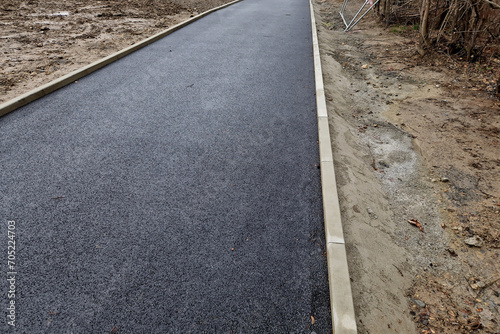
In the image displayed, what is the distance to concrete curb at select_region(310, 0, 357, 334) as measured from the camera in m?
2.10

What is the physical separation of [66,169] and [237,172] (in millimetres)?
2133

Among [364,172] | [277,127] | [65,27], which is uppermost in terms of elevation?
[65,27]

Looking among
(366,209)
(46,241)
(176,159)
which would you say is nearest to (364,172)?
(366,209)

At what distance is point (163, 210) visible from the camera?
9.87 feet

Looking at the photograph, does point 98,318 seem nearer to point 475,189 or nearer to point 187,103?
point 187,103

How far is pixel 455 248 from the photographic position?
119 inches

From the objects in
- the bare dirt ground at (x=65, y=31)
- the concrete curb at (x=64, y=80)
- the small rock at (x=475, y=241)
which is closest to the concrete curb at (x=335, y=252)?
the small rock at (x=475, y=241)

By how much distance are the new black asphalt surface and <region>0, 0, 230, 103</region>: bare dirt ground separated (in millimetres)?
1466

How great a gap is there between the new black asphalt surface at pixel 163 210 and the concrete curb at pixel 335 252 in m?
0.10

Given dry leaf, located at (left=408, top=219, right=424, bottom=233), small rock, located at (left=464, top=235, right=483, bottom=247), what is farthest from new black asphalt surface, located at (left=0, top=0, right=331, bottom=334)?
small rock, located at (left=464, top=235, right=483, bottom=247)

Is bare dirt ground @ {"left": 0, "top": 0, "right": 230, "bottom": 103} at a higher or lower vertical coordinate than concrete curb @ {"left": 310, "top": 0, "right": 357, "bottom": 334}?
higher

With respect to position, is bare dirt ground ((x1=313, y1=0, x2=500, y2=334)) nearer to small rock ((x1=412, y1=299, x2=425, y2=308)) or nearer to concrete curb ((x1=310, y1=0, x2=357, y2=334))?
small rock ((x1=412, y1=299, x2=425, y2=308))

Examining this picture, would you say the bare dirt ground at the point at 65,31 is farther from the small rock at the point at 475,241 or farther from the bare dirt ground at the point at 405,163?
the small rock at the point at 475,241

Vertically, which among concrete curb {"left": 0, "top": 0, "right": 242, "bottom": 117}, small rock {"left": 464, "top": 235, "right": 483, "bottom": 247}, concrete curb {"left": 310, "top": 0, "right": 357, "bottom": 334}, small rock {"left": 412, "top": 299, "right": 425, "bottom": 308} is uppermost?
concrete curb {"left": 0, "top": 0, "right": 242, "bottom": 117}
